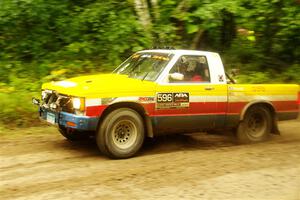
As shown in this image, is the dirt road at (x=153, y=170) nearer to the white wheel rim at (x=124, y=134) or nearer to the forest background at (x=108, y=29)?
the white wheel rim at (x=124, y=134)

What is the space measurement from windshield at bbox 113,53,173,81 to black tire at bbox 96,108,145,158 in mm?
847

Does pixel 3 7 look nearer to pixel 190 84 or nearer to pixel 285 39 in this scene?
pixel 190 84

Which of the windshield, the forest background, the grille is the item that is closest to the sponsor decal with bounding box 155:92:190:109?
the windshield

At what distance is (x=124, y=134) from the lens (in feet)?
26.6

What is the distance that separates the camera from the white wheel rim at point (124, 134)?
7969 mm

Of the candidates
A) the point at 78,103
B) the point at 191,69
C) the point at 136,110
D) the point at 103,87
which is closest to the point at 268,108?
the point at 191,69

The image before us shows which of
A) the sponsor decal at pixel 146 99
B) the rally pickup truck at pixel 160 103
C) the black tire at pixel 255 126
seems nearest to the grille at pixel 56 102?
the rally pickup truck at pixel 160 103

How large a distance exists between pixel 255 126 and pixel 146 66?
8.60ft

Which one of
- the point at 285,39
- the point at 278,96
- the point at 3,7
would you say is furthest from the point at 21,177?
the point at 285,39

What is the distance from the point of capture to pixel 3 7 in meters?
14.1

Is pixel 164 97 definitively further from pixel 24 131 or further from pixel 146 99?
pixel 24 131

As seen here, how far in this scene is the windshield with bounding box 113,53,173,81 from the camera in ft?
28.1

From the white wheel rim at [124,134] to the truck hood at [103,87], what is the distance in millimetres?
497

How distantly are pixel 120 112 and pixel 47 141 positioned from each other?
6.39 feet
